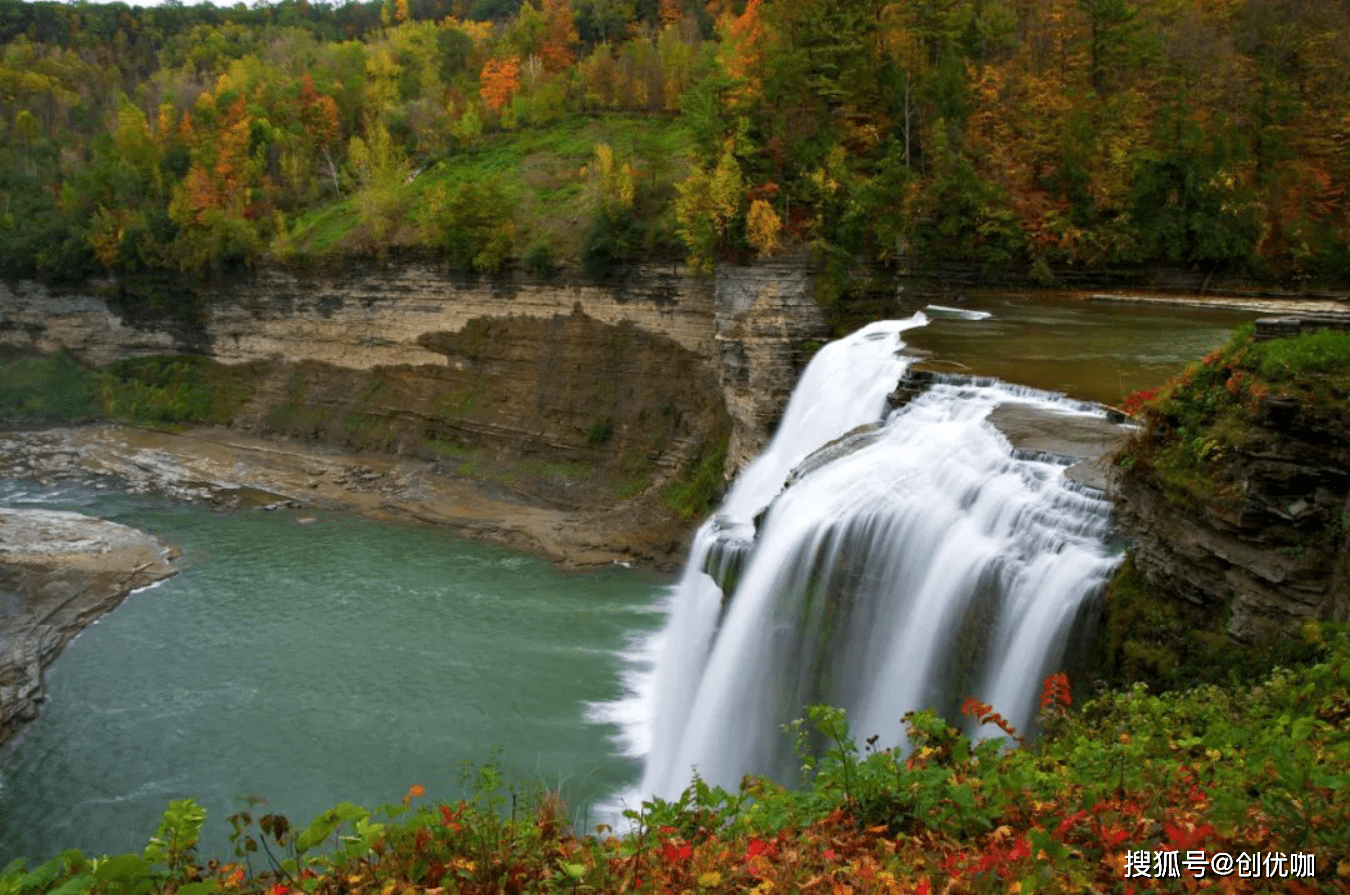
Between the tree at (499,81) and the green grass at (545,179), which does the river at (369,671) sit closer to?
the green grass at (545,179)

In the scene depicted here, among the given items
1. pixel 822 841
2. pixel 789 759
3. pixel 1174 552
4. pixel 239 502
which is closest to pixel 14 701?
→ pixel 239 502

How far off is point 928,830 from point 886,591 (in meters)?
6.45

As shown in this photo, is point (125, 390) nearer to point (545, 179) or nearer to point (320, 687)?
point (545, 179)

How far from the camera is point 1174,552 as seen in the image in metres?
9.17

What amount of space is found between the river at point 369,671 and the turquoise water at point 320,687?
0.17 ft

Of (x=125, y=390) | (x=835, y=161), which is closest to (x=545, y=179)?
(x=835, y=161)

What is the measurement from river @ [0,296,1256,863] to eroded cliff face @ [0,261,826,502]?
5.42 m

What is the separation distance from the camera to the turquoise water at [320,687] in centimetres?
1549

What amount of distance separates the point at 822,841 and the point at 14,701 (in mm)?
19107

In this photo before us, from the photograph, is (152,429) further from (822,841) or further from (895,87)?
(822,841)

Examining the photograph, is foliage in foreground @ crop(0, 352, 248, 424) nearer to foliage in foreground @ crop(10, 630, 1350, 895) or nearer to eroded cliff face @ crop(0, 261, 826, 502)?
eroded cliff face @ crop(0, 261, 826, 502)

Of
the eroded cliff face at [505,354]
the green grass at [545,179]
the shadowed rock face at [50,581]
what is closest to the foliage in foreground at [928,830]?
the shadowed rock face at [50,581]

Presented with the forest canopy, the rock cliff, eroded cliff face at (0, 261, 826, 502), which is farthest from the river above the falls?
eroded cliff face at (0, 261, 826, 502)

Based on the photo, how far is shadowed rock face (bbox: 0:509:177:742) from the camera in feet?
64.1
